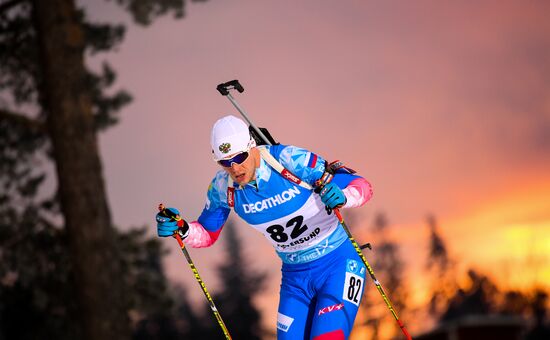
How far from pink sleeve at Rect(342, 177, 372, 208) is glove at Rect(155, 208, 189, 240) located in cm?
128

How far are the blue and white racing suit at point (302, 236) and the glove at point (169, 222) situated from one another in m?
0.19

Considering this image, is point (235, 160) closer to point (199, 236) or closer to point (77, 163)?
point (199, 236)

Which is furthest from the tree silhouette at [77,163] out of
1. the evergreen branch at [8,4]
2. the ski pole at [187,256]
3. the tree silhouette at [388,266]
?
the tree silhouette at [388,266]

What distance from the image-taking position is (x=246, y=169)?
5.91 meters

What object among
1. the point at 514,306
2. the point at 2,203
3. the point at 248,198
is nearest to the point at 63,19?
the point at 2,203

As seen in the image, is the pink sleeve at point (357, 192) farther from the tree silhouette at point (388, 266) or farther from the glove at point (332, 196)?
the tree silhouette at point (388, 266)

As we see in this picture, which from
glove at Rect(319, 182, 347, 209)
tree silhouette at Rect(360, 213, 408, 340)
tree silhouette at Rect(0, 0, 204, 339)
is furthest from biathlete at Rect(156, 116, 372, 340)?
tree silhouette at Rect(360, 213, 408, 340)

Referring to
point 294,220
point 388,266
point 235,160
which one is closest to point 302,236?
point 294,220

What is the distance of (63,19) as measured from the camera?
14352 millimetres

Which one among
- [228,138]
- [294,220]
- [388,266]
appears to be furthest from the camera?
[388,266]

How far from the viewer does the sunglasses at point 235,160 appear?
5.79 meters

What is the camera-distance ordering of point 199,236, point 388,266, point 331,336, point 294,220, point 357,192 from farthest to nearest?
point 388,266, point 199,236, point 294,220, point 357,192, point 331,336

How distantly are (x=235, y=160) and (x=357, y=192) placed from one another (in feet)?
3.14

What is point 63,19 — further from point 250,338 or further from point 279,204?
point 250,338
